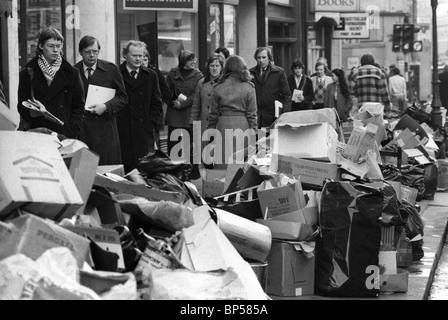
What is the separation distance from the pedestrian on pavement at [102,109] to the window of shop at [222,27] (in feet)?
34.1

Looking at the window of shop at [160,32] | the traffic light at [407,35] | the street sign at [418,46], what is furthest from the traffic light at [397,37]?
the window of shop at [160,32]

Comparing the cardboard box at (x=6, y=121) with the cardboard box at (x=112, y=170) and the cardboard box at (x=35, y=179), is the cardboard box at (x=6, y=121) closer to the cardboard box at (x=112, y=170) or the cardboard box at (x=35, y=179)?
the cardboard box at (x=112, y=170)

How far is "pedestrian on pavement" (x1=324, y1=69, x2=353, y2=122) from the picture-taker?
18.6 meters

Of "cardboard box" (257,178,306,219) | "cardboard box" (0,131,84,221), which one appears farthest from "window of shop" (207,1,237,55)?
"cardboard box" (0,131,84,221)

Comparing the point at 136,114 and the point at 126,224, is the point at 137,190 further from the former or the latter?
the point at 136,114

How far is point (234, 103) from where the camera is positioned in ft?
39.2

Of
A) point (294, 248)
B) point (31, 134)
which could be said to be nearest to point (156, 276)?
point (31, 134)

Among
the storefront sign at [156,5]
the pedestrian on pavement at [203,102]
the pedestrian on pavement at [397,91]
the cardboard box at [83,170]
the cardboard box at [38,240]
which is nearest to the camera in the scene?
the cardboard box at [38,240]

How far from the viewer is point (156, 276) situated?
5.16 m

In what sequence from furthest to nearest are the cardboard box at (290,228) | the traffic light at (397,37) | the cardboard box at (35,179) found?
the traffic light at (397,37) < the cardboard box at (290,228) < the cardboard box at (35,179)

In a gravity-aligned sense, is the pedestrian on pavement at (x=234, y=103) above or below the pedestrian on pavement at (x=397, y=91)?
above

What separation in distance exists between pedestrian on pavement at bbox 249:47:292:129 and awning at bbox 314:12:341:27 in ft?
51.4

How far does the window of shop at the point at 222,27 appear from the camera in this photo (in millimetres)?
21967

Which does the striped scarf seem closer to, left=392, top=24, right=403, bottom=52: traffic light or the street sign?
left=392, top=24, right=403, bottom=52: traffic light
